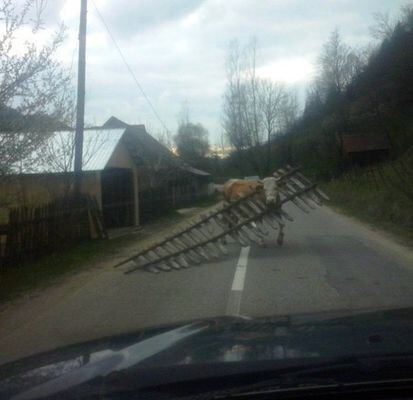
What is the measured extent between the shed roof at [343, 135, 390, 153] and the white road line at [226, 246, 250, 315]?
39.6 metres

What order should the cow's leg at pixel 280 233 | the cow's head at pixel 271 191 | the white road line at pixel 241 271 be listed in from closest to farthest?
1. the white road line at pixel 241 271
2. the cow's head at pixel 271 191
3. the cow's leg at pixel 280 233

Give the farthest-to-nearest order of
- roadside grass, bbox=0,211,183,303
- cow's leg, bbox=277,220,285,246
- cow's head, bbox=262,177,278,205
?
Answer: cow's leg, bbox=277,220,285,246
cow's head, bbox=262,177,278,205
roadside grass, bbox=0,211,183,303

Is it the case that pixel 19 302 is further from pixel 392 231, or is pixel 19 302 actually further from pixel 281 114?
pixel 281 114

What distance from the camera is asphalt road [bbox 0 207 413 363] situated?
28.6ft

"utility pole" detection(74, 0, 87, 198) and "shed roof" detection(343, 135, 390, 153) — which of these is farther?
"shed roof" detection(343, 135, 390, 153)

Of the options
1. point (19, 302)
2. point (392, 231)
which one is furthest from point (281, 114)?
point (19, 302)

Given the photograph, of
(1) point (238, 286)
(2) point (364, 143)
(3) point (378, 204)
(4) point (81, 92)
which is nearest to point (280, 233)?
(1) point (238, 286)

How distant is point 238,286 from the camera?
11289 mm

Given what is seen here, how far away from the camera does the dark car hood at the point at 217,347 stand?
367 centimetres

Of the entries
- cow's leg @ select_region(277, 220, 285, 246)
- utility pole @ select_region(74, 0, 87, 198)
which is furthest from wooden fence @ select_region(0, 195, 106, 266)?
cow's leg @ select_region(277, 220, 285, 246)

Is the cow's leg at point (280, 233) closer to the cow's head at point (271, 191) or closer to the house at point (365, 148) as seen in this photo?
the cow's head at point (271, 191)

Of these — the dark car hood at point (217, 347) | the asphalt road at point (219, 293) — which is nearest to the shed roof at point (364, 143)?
the asphalt road at point (219, 293)

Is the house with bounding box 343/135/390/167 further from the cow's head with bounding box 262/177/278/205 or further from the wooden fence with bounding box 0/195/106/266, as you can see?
the cow's head with bounding box 262/177/278/205

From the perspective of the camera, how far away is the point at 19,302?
37.2ft
